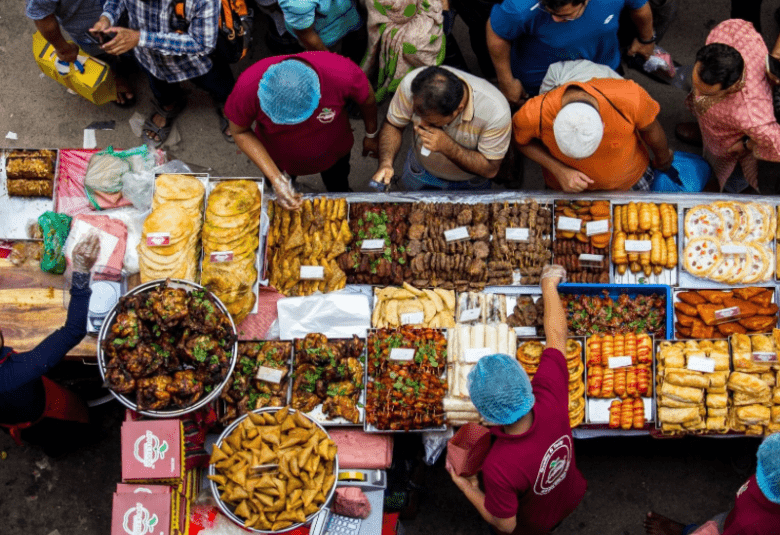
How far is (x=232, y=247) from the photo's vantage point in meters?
4.47

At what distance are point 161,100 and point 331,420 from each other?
369 cm

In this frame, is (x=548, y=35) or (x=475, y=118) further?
(x=548, y=35)

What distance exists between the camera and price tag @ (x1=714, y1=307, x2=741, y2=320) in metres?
4.70

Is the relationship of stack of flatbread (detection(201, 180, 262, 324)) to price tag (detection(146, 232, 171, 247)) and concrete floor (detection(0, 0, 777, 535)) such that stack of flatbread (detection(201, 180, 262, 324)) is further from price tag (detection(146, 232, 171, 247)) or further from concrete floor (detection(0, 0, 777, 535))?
concrete floor (detection(0, 0, 777, 535))

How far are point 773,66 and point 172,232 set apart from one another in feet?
13.9

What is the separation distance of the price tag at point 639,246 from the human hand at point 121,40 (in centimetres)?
419

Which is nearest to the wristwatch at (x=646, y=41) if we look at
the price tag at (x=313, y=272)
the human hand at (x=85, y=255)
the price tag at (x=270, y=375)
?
the price tag at (x=313, y=272)

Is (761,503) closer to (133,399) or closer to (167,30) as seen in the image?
(133,399)

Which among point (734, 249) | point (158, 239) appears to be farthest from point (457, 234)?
point (158, 239)

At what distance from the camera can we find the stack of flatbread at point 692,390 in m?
4.48

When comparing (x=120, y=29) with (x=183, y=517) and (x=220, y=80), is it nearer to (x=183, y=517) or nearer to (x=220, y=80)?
(x=220, y=80)

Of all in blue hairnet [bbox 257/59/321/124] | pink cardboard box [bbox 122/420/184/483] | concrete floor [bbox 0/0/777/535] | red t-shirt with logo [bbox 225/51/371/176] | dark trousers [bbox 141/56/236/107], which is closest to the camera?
pink cardboard box [bbox 122/420/184/483]

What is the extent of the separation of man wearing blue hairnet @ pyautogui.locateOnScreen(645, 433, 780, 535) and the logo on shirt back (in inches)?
41.2

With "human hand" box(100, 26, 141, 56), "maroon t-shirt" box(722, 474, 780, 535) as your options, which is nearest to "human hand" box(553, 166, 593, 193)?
"maroon t-shirt" box(722, 474, 780, 535)
